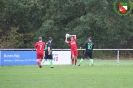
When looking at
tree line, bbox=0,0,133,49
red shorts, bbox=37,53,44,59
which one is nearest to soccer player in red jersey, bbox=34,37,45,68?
red shorts, bbox=37,53,44,59

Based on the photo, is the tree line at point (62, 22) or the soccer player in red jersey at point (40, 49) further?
the tree line at point (62, 22)

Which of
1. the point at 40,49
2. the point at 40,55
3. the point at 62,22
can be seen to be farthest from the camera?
the point at 62,22

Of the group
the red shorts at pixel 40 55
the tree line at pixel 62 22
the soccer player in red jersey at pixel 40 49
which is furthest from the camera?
the tree line at pixel 62 22

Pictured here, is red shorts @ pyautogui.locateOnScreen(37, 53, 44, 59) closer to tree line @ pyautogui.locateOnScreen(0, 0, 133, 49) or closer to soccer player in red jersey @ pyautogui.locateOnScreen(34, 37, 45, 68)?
soccer player in red jersey @ pyautogui.locateOnScreen(34, 37, 45, 68)

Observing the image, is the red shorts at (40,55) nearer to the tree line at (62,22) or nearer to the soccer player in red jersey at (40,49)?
the soccer player in red jersey at (40,49)

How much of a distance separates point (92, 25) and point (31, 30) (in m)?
7.09

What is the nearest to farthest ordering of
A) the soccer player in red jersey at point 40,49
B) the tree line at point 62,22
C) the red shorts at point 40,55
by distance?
the soccer player in red jersey at point 40,49, the red shorts at point 40,55, the tree line at point 62,22

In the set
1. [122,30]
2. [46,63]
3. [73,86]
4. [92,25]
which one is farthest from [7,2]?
[73,86]

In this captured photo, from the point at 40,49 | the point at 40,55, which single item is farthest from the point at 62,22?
the point at 40,49

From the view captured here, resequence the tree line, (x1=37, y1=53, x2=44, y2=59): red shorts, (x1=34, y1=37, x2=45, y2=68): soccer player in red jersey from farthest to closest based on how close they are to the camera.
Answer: the tree line
(x1=37, y1=53, x2=44, y2=59): red shorts
(x1=34, y1=37, x2=45, y2=68): soccer player in red jersey

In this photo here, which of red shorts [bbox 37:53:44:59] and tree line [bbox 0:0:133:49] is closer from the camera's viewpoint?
red shorts [bbox 37:53:44:59]

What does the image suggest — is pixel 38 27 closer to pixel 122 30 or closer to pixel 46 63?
pixel 122 30

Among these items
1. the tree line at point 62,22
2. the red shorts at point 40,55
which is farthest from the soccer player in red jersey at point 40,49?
the tree line at point 62,22

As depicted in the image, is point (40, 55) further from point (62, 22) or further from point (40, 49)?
point (62, 22)
